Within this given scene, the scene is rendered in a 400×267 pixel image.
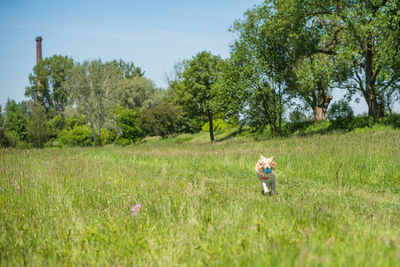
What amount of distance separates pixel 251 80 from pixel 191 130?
34.4 metres

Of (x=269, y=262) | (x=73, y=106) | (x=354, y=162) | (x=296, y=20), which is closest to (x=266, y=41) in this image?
(x=296, y=20)

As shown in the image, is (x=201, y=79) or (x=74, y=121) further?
(x=74, y=121)

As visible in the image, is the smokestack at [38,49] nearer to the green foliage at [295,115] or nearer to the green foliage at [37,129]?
the green foliage at [37,129]

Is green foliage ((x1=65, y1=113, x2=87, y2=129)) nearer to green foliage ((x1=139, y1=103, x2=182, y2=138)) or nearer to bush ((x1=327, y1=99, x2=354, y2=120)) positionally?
green foliage ((x1=139, y1=103, x2=182, y2=138))

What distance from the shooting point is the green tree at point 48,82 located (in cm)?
9162

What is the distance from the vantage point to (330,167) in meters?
10.2

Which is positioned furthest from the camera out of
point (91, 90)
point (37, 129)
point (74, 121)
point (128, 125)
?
point (74, 121)

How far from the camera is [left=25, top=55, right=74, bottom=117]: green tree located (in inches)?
3607

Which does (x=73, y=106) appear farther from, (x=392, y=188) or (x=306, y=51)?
(x=392, y=188)

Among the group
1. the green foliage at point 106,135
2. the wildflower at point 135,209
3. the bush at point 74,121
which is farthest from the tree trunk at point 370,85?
the bush at point 74,121

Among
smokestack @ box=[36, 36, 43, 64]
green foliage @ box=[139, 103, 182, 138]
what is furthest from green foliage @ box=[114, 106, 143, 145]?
smokestack @ box=[36, 36, 43, 64]

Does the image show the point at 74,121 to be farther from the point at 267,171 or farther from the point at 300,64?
the point at 267,171

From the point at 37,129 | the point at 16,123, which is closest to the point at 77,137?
the point at 37,129

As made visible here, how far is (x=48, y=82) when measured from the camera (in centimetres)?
9325
